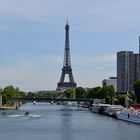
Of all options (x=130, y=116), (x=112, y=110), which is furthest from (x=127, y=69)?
(x=130, y=116)

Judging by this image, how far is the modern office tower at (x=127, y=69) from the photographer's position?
187500 mm

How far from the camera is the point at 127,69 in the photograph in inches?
7589

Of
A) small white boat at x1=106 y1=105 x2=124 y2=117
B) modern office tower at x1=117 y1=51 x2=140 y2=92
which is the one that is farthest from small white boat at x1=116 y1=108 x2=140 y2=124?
modern office tower at x1=117 y1=51 x2=140 y2=92

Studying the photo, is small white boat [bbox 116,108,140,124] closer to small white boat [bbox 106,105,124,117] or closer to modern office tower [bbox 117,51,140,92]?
small white boat [bbox 106,105,124,117]

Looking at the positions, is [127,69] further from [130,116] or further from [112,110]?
[130,116]

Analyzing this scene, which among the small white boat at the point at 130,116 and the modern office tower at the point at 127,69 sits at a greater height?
the modern office tower at the point at 127,69

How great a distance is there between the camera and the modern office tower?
187500 millimetres

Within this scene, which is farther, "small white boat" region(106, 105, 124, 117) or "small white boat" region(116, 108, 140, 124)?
"small white boat" region(106, 105, 124, 117)

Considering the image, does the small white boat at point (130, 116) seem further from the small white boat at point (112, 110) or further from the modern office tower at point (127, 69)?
the modern office tower at point (127, 69)

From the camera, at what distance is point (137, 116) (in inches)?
2758

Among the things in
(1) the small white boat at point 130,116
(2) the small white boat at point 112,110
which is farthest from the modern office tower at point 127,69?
(1) the small white boat at point 130,116

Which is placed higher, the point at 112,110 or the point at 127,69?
the point at 127,69

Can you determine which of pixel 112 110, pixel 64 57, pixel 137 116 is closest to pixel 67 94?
pixel 64 57

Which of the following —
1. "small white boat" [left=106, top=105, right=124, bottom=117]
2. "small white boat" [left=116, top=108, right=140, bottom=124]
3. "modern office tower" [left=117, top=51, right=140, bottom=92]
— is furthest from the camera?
"modern office tower" [left=117, top=51, right=140, bottom=92]
